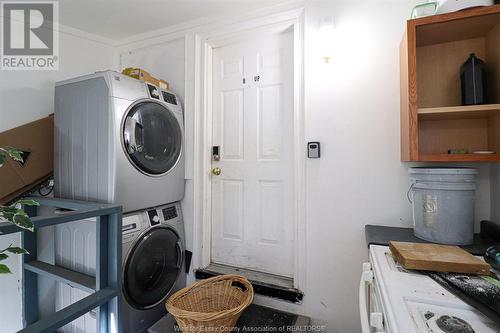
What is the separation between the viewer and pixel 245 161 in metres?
1.95

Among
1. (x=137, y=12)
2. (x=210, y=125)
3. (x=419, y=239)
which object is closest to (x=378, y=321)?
(x=419, y=239)

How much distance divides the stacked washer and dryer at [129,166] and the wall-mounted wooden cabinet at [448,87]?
5.17 feet

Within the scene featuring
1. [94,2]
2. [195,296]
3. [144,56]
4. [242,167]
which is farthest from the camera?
[144,56]

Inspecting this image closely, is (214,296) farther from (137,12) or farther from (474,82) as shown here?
(137,12)

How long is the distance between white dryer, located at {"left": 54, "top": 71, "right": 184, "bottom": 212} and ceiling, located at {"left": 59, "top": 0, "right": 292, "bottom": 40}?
0.64m

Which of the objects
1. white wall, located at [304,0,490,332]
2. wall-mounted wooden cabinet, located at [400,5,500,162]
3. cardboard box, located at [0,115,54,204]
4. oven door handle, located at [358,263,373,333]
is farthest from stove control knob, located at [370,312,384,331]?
cardboard box, located at [0,115,54,204]

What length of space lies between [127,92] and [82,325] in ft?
5.11

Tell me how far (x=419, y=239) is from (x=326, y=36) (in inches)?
50.5

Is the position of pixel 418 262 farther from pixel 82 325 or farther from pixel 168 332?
pixel 82 325

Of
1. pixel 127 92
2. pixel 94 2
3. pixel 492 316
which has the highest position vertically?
pixel 94 2

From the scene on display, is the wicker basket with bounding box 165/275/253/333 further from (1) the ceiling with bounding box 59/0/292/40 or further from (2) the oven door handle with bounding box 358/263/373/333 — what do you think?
(1) the ceiling with bounding box 59/0/292/40

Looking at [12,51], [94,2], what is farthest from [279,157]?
[12,51]

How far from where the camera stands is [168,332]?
Answer: 150cm

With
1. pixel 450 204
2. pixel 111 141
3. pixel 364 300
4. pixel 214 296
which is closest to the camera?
pixel 364 300
